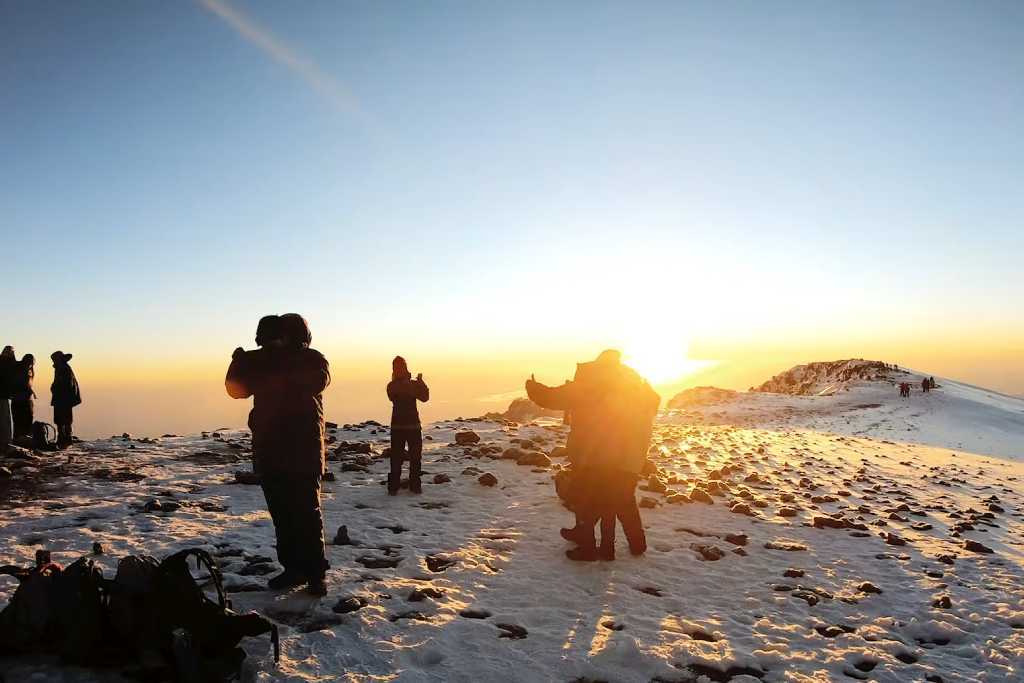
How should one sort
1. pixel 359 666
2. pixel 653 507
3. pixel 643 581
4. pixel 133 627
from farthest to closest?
pixel 653 507 < pixel 643 581 < pixel 359 666 < pixel 133 627

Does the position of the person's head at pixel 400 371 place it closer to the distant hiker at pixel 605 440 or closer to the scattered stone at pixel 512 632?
the distant hiker at pixel 605 440

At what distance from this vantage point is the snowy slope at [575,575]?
18.3ft

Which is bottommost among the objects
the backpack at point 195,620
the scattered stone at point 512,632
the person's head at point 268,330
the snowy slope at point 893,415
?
the snowy slope at point 893,415

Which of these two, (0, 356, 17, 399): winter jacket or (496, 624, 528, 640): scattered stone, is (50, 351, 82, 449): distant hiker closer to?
(0, 356, 17, 399): winter jacket

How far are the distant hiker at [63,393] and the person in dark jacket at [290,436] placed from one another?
46.3ft

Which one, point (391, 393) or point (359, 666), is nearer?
point (359, 666)

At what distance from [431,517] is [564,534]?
8.72ft

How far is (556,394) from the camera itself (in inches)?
346

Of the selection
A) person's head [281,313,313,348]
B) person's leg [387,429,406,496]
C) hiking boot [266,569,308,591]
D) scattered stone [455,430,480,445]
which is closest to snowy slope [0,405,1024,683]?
hiking boot [266,569,308,591]

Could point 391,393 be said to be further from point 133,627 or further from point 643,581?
point 133,627

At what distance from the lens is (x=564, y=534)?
9352 millimetres

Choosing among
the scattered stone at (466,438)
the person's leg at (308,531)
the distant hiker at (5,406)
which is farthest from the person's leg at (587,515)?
the distant hiker at (5,406)

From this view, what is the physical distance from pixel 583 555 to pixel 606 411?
2.17 meters

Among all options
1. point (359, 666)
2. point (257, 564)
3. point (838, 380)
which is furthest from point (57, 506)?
point (838, 380)
